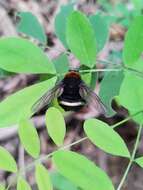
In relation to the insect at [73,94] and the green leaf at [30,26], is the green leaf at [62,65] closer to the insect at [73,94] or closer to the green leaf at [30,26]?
the insect at [73,94]

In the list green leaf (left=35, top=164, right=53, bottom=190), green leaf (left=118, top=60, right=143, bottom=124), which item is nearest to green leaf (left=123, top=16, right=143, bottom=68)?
green leaf (left=118, top=60, right=143, bottom=124)

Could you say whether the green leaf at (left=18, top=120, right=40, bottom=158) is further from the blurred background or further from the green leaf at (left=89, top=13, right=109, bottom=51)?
the blurred background

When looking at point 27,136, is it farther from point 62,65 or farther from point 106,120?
point 106,120

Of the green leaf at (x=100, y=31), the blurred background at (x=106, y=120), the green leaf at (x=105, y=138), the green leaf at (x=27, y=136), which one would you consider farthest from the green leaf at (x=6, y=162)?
the blurred background at (x=106, y=120)

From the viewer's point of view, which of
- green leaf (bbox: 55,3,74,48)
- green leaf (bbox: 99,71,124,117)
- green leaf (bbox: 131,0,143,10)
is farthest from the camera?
green leaf (bbox: 131,0,143,10)

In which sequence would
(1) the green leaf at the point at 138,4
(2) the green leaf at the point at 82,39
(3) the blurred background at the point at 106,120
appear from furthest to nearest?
1. (1) the green leaf at the point at 138,4
2. (3) the blurred background at the point at 106,120
3. (2) the green leaf at the point at 82,39
